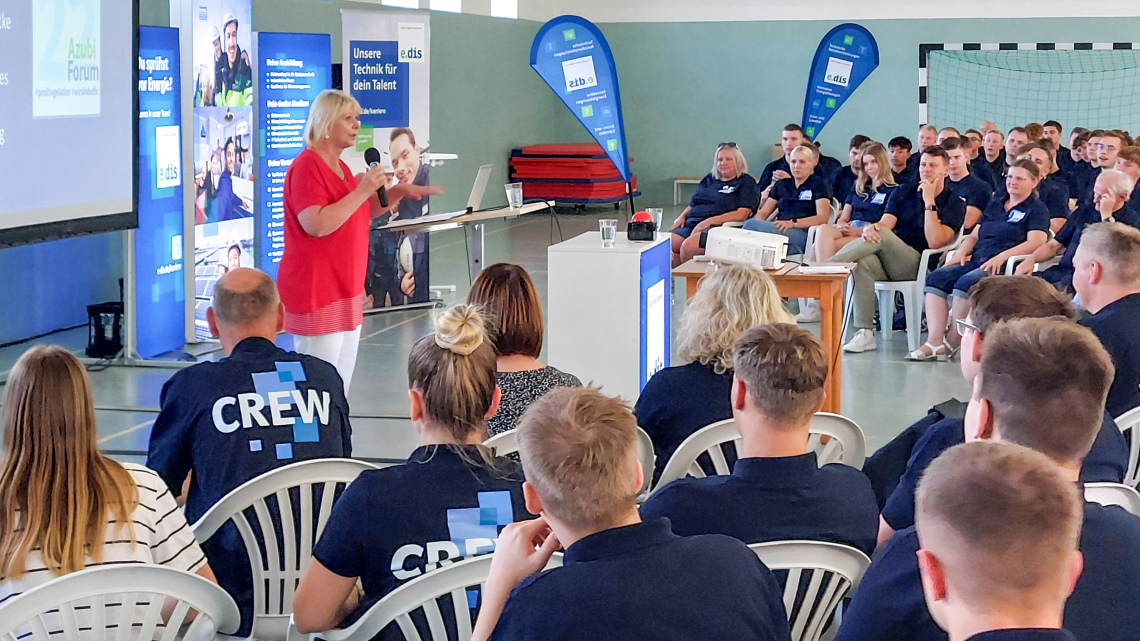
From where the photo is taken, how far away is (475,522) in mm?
2072

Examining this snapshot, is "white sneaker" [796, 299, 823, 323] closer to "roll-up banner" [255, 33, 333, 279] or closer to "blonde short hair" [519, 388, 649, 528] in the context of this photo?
"roll-up banner" [255, 33, 333, 279]

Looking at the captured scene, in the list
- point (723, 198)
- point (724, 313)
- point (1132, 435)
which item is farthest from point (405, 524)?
point (723, 198)

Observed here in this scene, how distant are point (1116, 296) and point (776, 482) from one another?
224 cm

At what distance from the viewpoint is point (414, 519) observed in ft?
6.66

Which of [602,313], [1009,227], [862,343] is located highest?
[1009,227]

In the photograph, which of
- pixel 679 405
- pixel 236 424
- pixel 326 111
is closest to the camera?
pixel 236 424

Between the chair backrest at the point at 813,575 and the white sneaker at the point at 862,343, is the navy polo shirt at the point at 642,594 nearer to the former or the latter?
the chair backrest at the point at 813,575

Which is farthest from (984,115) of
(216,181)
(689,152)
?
(216,181)

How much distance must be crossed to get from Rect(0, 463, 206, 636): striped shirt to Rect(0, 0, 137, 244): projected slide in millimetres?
2811

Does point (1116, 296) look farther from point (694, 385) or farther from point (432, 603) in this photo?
point (432, 603)

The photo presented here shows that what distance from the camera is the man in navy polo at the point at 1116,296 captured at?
3.73 meters

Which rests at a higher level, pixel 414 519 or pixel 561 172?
pixel 561 172

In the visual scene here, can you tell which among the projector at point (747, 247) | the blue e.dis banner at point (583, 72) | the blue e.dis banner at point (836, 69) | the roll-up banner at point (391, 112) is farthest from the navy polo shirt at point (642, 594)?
the blue e.dis banner at point (836, 69)

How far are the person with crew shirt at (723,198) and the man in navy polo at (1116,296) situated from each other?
468 cm
